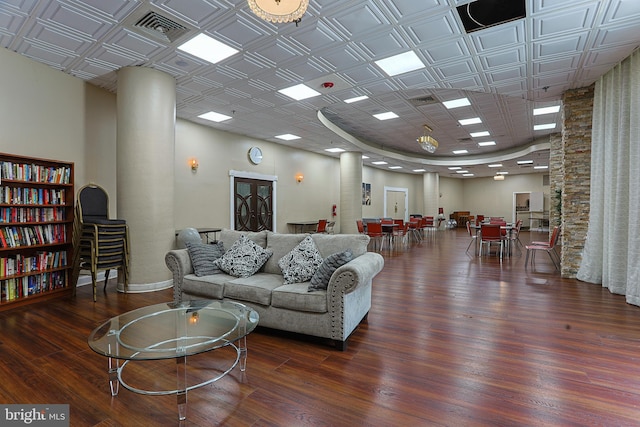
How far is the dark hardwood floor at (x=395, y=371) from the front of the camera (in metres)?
1.88

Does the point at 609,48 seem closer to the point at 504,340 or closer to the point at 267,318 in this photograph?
the point at 504,340

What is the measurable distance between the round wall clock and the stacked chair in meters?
4.69

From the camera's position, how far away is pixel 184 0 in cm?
320

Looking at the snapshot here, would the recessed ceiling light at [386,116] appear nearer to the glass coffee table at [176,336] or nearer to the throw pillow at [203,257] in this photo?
the throw pillow at [203,257]

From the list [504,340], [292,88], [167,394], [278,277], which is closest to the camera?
[167,394]

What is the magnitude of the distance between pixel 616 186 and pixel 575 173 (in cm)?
106

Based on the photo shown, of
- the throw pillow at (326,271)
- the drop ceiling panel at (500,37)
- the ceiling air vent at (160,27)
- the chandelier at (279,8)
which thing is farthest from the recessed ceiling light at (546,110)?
the ceiling air vent at (160,27)

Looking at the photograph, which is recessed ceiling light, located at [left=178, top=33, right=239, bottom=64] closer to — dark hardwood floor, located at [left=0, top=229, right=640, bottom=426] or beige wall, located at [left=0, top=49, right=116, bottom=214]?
beige wall, located at [left=0, top=49, right=116, bottom=214]

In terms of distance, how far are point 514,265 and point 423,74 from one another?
184 inches

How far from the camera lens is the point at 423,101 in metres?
6.71

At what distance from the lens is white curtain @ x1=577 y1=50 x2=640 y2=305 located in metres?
4.04

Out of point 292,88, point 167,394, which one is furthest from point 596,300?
point 292,88

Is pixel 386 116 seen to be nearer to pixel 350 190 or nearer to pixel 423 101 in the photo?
pixel 423 101

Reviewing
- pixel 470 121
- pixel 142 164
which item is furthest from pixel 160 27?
pixel 470 121
